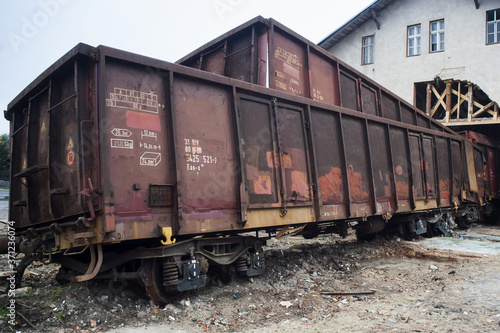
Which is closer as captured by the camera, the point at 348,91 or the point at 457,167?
the point at 348,91

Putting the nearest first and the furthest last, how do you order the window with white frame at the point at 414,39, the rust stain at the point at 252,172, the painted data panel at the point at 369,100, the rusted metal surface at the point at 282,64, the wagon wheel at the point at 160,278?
the wagon wheel at the point at 160,278 → the rust stain at the point at 252,172 → the rusted metal surface at the point at 282,64 → the painted data panel at the point at 369,100 → the window with white frame at the point at 414,39

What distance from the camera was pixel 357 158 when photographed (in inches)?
295

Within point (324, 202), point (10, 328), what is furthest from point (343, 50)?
point (10, 328)

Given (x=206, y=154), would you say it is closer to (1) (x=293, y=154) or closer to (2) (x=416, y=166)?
(1) (x=293, y=154)

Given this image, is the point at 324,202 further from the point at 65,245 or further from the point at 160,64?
the point at 65,245

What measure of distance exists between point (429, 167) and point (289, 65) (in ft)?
18.1

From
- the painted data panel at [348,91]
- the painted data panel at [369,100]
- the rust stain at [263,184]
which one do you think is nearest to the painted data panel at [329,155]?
the rust stain at [263,184]

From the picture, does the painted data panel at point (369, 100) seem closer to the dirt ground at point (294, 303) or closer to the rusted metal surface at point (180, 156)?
the rusted metal surface at point (180, 156)

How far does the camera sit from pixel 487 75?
680 inches

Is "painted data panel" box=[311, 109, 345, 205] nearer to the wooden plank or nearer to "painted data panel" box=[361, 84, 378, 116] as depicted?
"painted data panel" box=[361, 84, 378, 116]

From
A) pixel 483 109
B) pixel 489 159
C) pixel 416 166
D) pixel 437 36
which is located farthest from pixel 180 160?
pixel 437 36

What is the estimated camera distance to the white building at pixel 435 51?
17438mm

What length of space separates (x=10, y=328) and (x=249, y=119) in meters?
3.71

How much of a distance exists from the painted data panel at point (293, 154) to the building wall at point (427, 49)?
14761 millimetres
